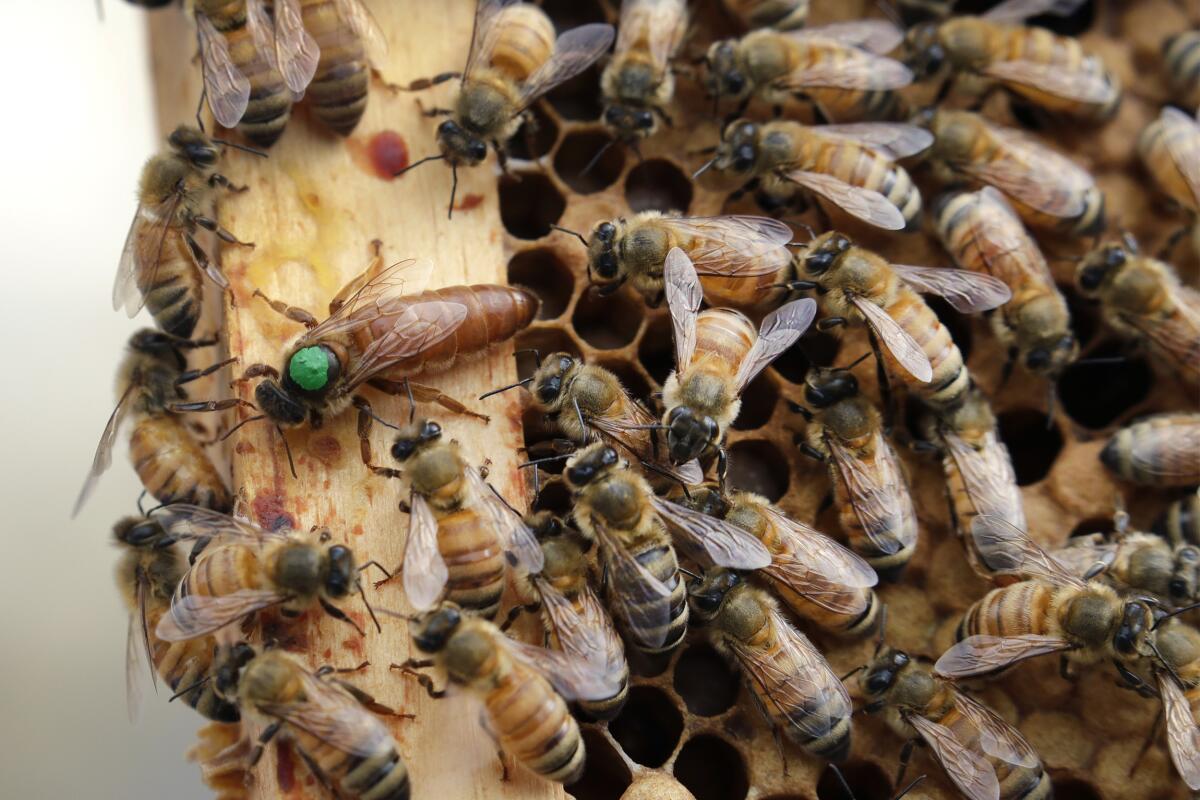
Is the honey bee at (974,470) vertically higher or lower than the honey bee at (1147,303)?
lower

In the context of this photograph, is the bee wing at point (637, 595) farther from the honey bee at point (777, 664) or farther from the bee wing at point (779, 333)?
the bee wing at point (779, 333)

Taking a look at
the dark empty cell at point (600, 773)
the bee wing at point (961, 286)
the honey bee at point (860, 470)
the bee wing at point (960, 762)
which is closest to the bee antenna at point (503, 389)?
the honey bee at point (860, 470)

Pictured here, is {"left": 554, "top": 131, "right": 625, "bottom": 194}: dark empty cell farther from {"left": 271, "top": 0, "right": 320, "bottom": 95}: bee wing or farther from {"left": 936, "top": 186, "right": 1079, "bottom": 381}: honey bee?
{"left": 936, "top": 186, "right": 1079, "bottom": 381}: honey bee

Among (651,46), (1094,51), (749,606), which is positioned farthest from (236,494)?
(1094,51)

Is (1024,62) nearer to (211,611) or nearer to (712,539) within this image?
(712,539)

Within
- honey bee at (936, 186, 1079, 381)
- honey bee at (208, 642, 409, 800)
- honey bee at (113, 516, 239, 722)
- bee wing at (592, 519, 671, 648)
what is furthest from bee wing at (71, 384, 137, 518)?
honey bee at (936, 186, 1079, 381)

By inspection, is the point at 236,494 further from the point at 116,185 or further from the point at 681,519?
the point at 116,185

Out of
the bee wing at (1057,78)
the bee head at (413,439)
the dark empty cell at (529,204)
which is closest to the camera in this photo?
the bee head at (413,439)
